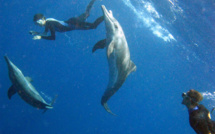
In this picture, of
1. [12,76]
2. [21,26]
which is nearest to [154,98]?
[21,26]

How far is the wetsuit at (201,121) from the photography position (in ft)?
8.98

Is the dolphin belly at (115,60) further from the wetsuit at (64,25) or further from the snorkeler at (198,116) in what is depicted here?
the snorkeler at (198,116)

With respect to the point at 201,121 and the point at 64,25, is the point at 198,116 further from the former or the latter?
the point at 64,25

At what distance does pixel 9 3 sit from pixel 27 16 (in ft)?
12.2

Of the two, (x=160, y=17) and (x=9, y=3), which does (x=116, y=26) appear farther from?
(x=9, y=3)

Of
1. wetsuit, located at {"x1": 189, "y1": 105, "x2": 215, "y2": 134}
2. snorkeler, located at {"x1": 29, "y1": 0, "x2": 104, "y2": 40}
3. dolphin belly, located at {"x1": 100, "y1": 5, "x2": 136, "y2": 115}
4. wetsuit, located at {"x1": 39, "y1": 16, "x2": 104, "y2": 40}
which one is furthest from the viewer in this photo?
wetsuit, located at {"x1": 39, "y1": 16, "x2": 104, "y2": 40}

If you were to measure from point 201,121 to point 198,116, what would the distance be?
87 mm

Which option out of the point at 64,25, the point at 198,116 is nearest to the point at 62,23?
the point at 64,25

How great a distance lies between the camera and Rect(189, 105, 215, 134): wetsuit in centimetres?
274

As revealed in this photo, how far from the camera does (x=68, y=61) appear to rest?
161 feet

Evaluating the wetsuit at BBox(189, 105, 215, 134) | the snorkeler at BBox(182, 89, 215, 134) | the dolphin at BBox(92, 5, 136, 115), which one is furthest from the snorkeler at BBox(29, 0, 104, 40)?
the wetsuit at BBox(189, 105, 215, 134)

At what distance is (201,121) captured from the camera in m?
2.77

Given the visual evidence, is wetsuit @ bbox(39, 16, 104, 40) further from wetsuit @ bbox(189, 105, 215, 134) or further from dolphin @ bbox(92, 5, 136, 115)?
wetsuit @ bbox(189, 105, 215, 134)

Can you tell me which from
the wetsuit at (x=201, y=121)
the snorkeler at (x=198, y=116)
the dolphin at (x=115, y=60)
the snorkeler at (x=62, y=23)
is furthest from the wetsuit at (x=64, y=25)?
the wetsuit at (x=201, y=121)
